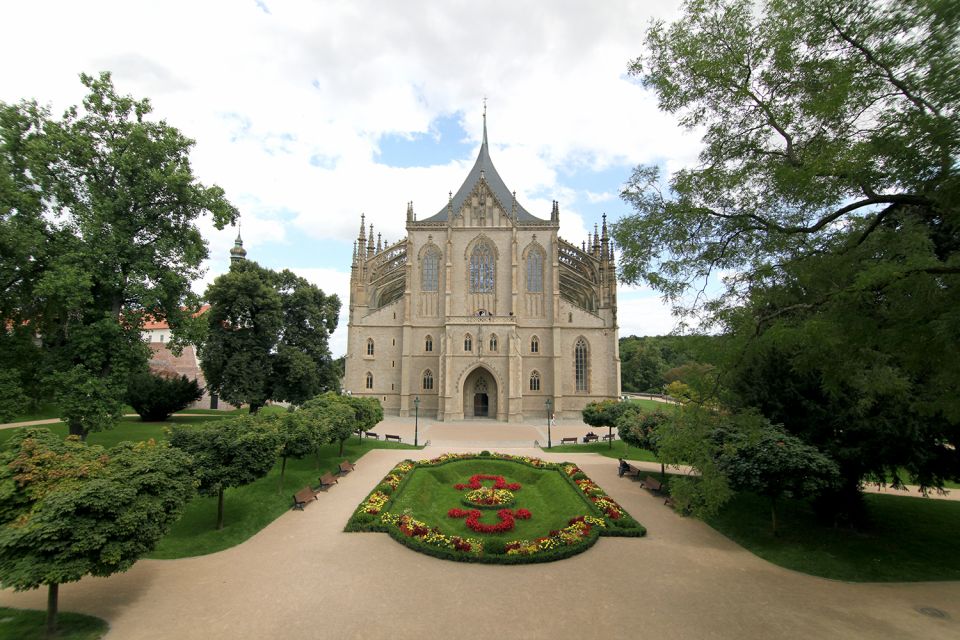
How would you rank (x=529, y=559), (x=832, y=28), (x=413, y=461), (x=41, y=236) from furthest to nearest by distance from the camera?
(x=413, y=461)
(x=41, y=236)
(x=529, y=559)
(x=832, y=28)

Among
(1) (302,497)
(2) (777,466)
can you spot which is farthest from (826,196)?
(1) (302,497)

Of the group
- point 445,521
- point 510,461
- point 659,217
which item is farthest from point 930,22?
point 510,461

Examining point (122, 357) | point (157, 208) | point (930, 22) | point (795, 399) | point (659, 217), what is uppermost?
point (157, 208)

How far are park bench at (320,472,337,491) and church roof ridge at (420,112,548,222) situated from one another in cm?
2705

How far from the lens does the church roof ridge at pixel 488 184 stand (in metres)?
41.4

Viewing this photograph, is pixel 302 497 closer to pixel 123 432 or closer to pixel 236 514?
pixel 236 514

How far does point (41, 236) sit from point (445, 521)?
1716 centimetres

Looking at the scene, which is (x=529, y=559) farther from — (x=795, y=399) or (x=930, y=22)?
(x=930, y=22)

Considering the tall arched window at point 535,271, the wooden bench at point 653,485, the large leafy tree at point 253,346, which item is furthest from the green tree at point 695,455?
the tall arched window at point 535,271

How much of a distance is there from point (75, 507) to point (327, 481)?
447 inches

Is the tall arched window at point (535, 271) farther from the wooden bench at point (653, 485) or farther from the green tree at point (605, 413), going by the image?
the wooden bench at point (653, 485)

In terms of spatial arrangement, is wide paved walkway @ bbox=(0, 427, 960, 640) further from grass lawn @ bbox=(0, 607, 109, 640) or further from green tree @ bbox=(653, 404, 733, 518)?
green tree @ bbox=(653, 404, 733, 518)

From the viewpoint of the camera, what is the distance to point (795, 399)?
13703 millimetres

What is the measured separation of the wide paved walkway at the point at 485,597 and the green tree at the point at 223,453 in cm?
195
